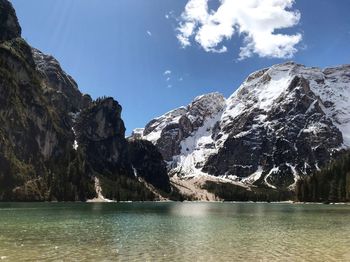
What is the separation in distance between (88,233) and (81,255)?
2289 cm

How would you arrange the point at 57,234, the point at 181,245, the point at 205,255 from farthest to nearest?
the point at 57,234, the point at 181,245, the point at 205,255

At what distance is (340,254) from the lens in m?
45.6

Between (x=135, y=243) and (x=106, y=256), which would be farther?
(x=135, y=243)

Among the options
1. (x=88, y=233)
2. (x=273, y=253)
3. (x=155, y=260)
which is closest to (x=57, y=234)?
(x=88, y=233)

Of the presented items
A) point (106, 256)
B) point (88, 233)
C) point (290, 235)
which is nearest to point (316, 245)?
point (290, 235)

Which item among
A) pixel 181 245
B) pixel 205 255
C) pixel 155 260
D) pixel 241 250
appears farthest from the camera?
pixel 181 245

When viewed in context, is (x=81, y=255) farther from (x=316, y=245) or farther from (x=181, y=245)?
(x=316, y=245)

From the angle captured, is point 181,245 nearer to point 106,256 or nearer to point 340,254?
point 106,256

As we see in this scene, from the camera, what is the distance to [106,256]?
1706 inches

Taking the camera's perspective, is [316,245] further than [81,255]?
Yes

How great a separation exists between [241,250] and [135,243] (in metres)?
13.4

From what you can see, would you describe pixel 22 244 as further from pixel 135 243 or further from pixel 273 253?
pixel 273 253

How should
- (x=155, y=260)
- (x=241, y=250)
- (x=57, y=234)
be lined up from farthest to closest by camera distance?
(x=57, y=234) → (x=241, y=250) → (x=155, y=260)

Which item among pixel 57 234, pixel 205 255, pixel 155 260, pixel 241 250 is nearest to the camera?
pixel 155 260
